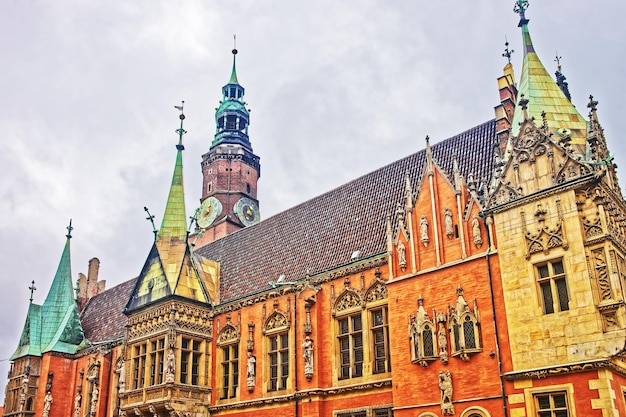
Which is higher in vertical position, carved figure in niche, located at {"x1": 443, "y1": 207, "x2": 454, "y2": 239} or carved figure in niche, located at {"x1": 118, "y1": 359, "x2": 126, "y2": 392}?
carved figure in niche, located at {"x1": 443, "y1": 207, "x2": 454, "y2": 239}

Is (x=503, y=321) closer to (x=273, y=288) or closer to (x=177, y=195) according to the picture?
(x=273, y=288)

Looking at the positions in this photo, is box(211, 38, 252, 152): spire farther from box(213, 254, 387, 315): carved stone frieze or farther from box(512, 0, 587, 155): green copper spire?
box(512, 0, 587, 155): green copper spire

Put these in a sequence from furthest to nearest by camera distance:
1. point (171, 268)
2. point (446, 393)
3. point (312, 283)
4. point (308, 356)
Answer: point (171, 268) → point (312, 283) → point (308, 356) → point (446, 393)

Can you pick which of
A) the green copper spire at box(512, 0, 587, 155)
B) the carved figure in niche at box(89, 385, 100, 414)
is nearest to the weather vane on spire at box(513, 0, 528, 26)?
the green copper spire at box(512, 0, 587, 155)

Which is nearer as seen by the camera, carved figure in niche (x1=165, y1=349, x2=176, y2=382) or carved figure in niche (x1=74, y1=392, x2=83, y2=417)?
carved figure in niche (x1=165, y1=349, x2=176, y2=382)

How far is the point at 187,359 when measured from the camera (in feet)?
86.4

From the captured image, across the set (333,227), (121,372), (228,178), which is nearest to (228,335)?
(121,372)

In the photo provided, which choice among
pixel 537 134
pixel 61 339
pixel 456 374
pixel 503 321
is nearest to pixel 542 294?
pixel 503 321

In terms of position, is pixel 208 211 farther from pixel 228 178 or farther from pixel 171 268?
pixel 171 268

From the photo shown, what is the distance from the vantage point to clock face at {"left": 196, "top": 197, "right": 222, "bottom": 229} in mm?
41938

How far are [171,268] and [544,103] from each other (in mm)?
16316

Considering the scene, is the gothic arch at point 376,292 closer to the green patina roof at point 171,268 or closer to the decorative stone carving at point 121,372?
the green patina roof at point 171,268

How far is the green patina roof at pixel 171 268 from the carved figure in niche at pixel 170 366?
2598 mm

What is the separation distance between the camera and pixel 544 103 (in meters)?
19.6
